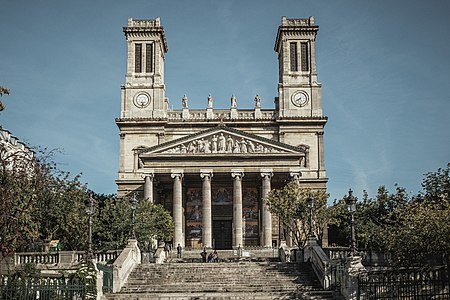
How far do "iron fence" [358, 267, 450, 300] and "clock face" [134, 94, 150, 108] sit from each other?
154 feet

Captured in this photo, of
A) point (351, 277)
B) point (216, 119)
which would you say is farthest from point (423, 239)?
point (216, 119)

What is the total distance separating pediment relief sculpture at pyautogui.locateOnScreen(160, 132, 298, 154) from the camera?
5909 cm

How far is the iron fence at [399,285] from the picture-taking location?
26062 mm

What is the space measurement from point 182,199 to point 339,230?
1475 centimetres

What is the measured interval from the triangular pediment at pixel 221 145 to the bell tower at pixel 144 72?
12.8m

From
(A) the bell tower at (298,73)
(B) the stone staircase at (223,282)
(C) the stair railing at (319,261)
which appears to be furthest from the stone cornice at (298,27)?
(B) the stone staircase at (223,282)

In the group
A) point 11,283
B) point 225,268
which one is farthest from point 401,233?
point 11,283

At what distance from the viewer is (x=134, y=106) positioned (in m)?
72.3

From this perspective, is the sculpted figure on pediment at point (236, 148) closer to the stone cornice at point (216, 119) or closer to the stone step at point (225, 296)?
the stone cornice at point (216, 119)

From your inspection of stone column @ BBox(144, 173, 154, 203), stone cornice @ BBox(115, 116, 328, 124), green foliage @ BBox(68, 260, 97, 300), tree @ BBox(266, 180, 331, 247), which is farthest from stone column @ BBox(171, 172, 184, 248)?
green foliage @ BBox(68, 260, 97, 300)

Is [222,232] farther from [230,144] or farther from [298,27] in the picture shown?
[298,27]

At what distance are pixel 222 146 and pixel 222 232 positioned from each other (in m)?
9.17

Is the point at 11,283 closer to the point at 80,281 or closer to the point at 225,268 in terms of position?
the point at 80,281

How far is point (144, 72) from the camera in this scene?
2886 inches
